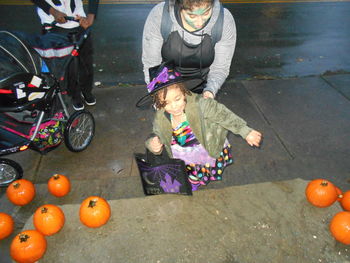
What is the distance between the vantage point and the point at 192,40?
250cm

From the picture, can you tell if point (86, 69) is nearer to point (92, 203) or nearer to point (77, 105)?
point (77, 105)

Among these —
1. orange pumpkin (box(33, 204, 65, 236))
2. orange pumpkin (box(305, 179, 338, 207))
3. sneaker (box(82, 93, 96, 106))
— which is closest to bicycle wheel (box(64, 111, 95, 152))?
sneaker (box(82, 93, 96, 106))

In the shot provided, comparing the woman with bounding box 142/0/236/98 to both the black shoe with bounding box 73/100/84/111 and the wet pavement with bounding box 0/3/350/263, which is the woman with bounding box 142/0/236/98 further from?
the black shoe with bounding box 73/100/84/111

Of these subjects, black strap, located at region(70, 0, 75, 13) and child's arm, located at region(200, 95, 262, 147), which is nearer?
child's arm, located at region(200, 95, 262, 147)

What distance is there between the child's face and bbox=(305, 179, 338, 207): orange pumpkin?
133cm

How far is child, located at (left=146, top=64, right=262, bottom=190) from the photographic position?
2254mm

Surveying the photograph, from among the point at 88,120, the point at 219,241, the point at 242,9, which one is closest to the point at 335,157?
the point at 219,241

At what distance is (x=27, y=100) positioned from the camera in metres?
3.07

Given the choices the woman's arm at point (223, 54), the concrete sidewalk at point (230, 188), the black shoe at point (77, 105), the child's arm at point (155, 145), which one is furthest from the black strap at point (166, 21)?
the black shoe at point (77, 105)

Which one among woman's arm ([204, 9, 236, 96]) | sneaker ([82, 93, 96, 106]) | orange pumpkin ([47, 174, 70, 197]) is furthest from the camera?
sneaker ([82, 93, 96, 106])

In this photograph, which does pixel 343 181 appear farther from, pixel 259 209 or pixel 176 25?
pixel 176 25

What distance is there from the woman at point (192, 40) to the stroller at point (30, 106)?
1.39 meters

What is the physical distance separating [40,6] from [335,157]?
4.63 metres

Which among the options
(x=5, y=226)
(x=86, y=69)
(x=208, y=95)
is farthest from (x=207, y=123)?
(x=86, y=69)
